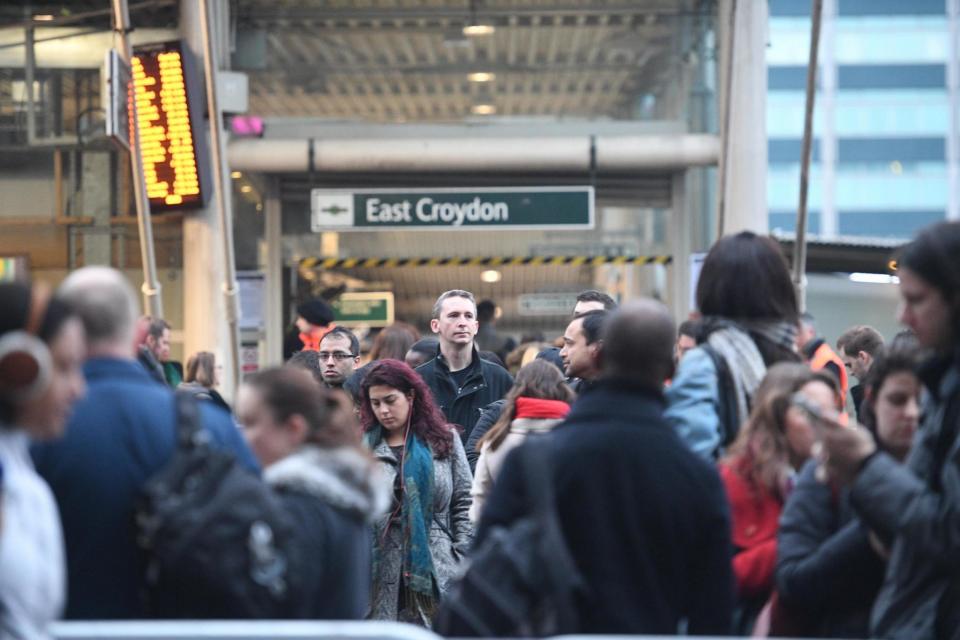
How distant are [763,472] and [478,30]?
45.5ft

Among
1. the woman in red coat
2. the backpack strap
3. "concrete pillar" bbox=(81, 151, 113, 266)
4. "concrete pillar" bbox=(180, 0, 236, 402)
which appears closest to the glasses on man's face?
the woman in red coat

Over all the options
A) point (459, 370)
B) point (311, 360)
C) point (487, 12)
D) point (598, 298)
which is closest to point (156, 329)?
point (311, 360)

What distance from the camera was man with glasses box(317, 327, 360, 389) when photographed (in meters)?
9.48

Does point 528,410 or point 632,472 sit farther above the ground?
point 632,472

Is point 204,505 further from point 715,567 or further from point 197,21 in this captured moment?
point 197,21

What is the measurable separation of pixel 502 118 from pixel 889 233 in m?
80.2

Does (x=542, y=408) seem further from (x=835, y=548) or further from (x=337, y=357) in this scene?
(x=337, y=357)

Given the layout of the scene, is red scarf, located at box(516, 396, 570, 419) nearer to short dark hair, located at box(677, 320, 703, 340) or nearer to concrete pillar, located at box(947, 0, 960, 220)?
short dark hair, located at box(677, 320, 703, 340)

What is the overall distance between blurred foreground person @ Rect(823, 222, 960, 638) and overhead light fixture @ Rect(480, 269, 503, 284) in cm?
1499

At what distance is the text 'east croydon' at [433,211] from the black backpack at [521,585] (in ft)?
41.8

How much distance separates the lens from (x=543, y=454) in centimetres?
417

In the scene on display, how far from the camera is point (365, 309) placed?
1959 cm

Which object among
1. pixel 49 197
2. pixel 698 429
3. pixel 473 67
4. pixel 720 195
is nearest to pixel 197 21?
pixel 49 197

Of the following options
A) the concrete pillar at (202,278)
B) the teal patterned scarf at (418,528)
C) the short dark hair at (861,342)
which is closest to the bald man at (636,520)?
the teal patterned scarf at (418,528)
